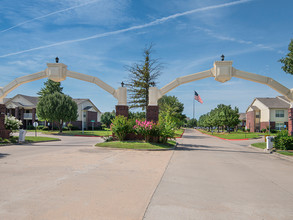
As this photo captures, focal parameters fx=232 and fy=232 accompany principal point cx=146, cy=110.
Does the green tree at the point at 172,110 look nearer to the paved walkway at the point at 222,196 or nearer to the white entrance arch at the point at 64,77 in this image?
the white entrance arch at the point at 64,77

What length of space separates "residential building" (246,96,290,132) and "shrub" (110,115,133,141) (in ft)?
142

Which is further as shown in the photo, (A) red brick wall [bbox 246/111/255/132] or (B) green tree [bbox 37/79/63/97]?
(B) green tree [bbox 37/79/63/97]

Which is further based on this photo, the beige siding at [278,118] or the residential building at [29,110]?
the residential building at [29,110]

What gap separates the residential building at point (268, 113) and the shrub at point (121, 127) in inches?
1708

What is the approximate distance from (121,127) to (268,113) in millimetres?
48074

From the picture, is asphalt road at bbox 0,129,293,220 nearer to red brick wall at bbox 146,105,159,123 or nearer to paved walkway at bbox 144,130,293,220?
paved walkway at bbox 144,130,293,220

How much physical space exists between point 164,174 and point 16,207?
182 inches

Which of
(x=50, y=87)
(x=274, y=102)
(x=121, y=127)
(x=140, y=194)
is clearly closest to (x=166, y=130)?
(x=121, y=127)

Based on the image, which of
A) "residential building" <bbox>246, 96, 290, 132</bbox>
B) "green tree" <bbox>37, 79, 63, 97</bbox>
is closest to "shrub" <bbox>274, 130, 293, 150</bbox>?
"residential building" <bbox>246, 96, 290, 132</bbox>

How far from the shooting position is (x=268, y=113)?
179 feet

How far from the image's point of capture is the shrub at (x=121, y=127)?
696 inches

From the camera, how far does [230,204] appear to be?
497 cm

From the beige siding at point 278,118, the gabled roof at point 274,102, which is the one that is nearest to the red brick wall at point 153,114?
the beige siding at point 278,118

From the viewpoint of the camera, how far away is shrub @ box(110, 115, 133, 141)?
17.7 metres
